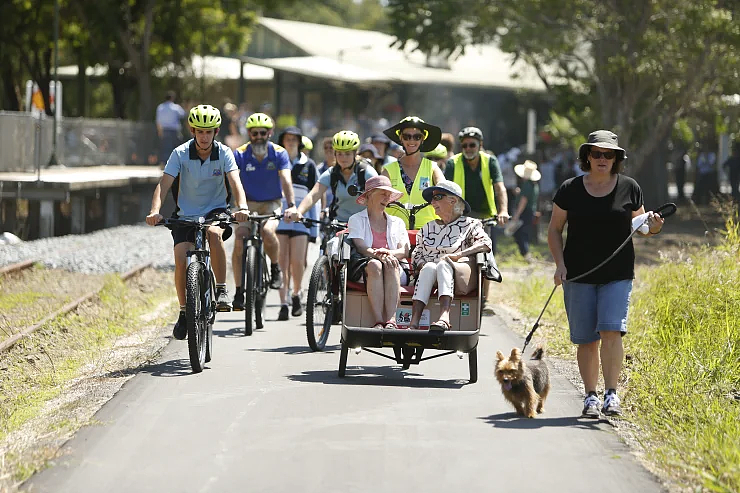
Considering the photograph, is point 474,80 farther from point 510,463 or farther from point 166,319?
point 510,463

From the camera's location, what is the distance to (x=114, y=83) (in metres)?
49.2

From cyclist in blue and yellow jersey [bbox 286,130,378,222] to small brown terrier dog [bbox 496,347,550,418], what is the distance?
443 cm

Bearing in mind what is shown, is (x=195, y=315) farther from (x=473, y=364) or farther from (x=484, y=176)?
(x=484, y=176)

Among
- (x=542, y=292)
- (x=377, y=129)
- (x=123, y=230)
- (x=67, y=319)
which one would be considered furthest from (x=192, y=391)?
(x=377, y=129)

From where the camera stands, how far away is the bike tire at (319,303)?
37.8ft

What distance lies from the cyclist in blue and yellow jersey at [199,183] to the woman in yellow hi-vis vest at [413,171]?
1634 millimetres

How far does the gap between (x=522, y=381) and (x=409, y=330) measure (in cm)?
148

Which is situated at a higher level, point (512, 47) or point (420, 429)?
point (512, 47)

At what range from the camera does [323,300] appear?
12.0 m

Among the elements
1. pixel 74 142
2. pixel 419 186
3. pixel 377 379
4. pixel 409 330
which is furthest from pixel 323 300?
pixel 74 142

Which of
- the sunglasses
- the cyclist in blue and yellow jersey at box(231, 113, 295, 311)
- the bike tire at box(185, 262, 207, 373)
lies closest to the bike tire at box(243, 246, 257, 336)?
the cyclist in blue and yellow jersey at box(231, 113, 295, 311)

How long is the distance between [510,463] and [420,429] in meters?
1.00

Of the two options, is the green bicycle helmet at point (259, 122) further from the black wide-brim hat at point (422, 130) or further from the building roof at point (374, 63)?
the building roof at point (374, 63)

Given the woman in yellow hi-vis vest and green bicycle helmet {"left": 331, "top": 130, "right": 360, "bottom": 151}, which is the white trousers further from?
green bicycle helmet {"left": 331, "top": 130, "right": 360, "bottom": 151}
